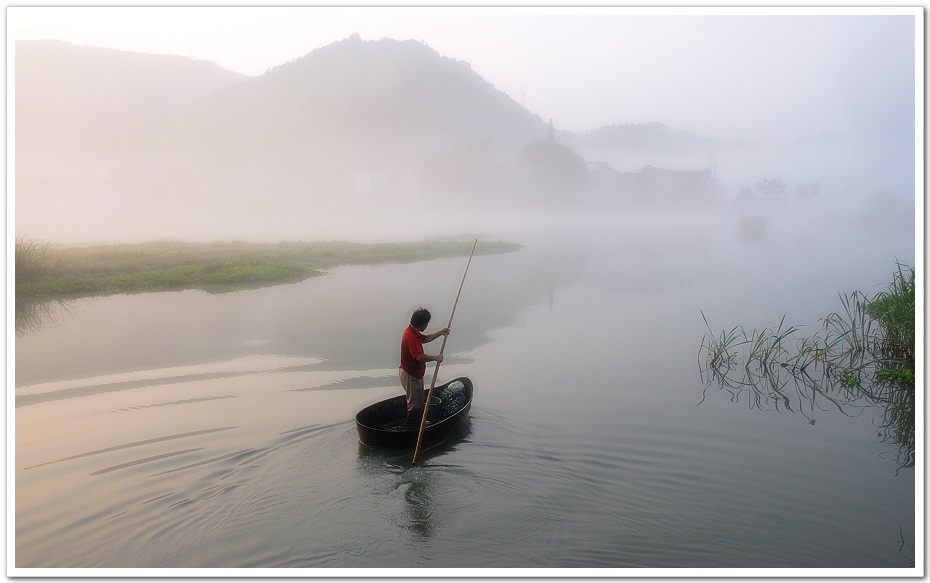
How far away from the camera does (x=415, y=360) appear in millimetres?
5633

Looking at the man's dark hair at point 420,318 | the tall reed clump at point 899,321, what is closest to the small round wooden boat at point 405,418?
the man's dark hair at point 420,318

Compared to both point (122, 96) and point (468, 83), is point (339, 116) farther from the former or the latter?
point (122, 96)

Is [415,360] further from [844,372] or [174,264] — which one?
[174,264]

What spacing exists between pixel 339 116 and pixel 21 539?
4963 cm

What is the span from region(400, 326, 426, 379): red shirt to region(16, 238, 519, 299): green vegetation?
8303 mm

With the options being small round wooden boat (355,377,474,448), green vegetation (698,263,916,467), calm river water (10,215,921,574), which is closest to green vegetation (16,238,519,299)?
calm river water (10,215,921,574)

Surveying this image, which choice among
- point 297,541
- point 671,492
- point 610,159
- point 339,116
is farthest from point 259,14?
point 339,116

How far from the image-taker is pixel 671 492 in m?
4.79

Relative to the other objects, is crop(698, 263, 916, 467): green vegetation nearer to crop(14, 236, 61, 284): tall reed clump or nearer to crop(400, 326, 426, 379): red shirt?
crop(400, 326, 426, 379): red shirt

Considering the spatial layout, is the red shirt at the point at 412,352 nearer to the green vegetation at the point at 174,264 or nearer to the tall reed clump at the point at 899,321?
the tall reed clump at the point at 899,321

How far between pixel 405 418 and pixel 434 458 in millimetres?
769

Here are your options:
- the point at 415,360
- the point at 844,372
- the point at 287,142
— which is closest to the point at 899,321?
the point at 844,372

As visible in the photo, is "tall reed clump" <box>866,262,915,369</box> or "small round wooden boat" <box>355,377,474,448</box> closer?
"small round wooden boat" <box>355,377,474,448</box>

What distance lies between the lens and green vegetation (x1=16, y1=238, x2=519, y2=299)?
498 inches
